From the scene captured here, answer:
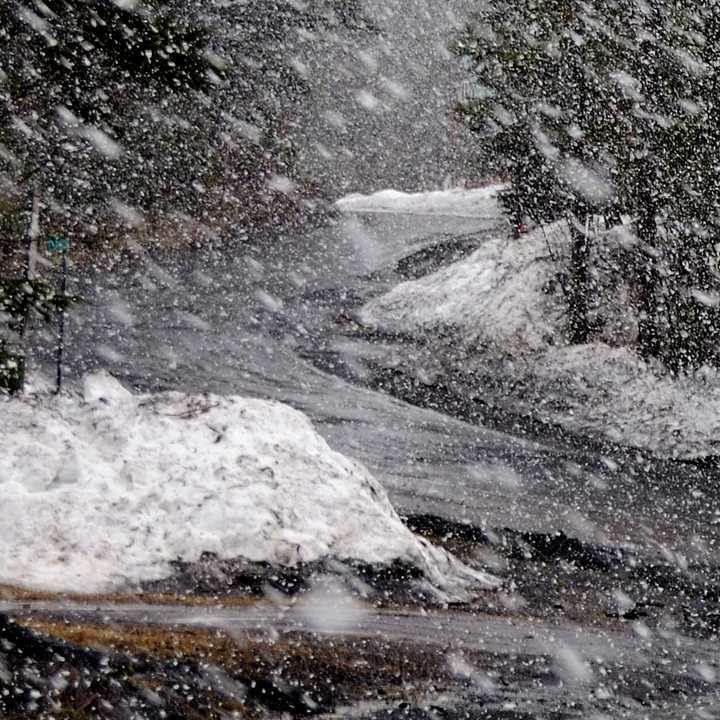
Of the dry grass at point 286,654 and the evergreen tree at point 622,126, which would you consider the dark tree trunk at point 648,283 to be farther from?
the dry grass at point 286,654

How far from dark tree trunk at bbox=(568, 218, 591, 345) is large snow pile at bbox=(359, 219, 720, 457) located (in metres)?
0.24

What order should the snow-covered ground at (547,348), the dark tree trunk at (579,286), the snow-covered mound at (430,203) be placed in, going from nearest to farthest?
the snow-covered ground at (547,348), the dark tree trunk at (579,286), the snow-covered mound at (430,203)

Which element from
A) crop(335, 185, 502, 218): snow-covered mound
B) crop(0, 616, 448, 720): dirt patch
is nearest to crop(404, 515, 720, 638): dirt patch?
crop(0, 616, 448, 720): dirt patch

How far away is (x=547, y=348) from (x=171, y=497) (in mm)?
9715

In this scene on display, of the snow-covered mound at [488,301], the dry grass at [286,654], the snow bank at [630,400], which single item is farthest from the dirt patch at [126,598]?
the snow-covered mound at [488,301]

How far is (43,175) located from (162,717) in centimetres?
2075

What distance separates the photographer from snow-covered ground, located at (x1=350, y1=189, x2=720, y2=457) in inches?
537

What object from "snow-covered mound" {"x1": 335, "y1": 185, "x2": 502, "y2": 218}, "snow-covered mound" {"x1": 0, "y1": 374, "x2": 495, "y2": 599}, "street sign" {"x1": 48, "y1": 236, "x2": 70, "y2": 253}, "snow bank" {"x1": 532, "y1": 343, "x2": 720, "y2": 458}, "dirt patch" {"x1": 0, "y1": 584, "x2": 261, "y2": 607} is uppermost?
"snow-covered mound" {"x1": 335, "y1": 185, "x2": 502, "y2": 218}

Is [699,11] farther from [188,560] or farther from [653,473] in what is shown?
[188,560]

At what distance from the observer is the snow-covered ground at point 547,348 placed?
537 inches

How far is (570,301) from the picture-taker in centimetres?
1700

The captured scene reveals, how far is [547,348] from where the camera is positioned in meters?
16.6

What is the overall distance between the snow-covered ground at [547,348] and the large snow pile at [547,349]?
0.8 inches

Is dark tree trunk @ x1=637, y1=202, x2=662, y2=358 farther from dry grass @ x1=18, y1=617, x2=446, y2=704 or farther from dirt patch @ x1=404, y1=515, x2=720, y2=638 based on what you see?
dry grass @ x1=18, y1=617, x2=446, y2=704
